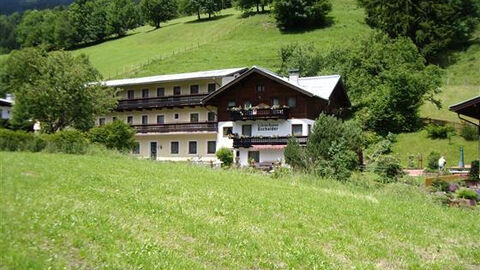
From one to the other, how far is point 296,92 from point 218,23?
65.9 m

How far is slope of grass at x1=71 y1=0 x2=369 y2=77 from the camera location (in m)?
83.4

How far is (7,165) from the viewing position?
1725cm

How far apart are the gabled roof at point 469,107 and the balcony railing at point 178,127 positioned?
3002 cm

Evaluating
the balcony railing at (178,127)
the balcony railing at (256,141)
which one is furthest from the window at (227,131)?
the balcony railing at (256,141)

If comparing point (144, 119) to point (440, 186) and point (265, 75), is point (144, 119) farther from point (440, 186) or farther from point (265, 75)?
point (440, 186)

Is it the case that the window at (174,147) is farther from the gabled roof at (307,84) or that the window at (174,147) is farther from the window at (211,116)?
the gabled roof at (307,84)

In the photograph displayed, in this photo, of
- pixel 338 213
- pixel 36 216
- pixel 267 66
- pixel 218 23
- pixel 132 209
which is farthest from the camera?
pixel 218 23

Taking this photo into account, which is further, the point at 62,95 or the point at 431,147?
the point at 431,147

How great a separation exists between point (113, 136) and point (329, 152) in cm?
1899

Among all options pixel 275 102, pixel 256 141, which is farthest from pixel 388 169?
pixel 275 102

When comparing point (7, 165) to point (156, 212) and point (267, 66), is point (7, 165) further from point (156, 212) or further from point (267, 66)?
point (267, 66)

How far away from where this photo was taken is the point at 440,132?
5109cm

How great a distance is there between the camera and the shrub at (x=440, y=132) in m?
51.1

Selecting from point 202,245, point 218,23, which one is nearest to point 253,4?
point 218,23
